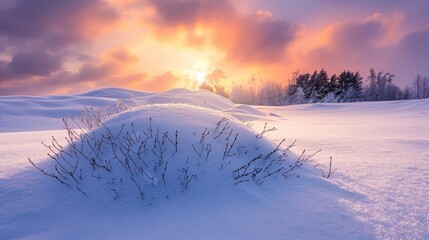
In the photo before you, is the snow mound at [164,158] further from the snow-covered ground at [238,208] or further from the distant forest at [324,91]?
the distant forest at [324,91]

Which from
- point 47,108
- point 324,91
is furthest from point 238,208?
point 324,91

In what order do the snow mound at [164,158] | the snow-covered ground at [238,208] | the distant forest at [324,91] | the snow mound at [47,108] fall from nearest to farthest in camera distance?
the snow-covered ground at [238,208]
the snow mound at [164,158]
the snow mound at [47,108]
the distant forest at [324,91]

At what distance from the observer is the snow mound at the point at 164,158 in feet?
9.55

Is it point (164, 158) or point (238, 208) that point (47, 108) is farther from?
point (238, 208)

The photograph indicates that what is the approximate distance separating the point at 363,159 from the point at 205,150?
2692 millimetres

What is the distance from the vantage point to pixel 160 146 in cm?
313

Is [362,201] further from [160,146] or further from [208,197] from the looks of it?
[160,146]

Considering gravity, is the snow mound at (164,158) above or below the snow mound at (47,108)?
below

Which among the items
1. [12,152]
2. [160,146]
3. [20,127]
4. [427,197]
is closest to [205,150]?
[160,146]

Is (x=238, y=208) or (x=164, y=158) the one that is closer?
(x=238, y=208)

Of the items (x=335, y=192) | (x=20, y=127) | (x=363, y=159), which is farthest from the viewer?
(x=20, y=127)

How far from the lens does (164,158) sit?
3.09 m

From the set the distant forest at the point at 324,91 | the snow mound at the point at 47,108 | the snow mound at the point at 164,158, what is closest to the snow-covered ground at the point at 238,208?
the snow mound at the point at 164,158

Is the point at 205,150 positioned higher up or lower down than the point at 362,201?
higher up
